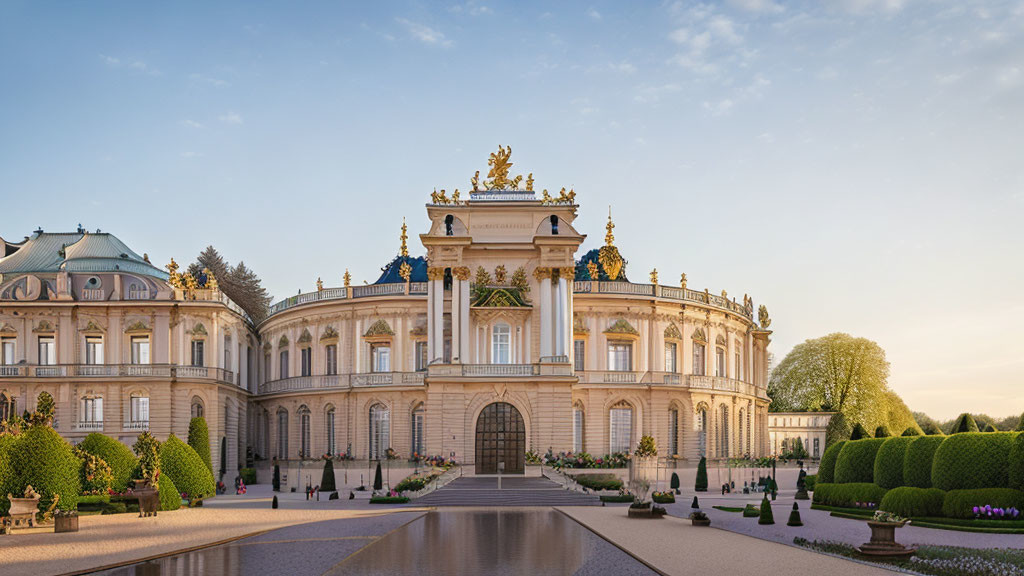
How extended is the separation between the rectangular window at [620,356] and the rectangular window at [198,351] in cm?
2559

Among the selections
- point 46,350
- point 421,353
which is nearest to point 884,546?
point 421,353

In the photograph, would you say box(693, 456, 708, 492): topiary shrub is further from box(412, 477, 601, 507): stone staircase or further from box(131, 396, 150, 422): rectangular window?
box(131, 396, 150, 422): rectangular window

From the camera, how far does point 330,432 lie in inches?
2724

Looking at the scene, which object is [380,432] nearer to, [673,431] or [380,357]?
[380,357]

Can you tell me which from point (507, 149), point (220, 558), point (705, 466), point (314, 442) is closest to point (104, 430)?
point (314, 442)

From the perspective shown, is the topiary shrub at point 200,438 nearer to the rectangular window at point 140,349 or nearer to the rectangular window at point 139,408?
the rectangular window at point 139,408

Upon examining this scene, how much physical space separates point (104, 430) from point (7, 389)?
6.53 meters

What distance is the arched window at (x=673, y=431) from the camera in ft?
219

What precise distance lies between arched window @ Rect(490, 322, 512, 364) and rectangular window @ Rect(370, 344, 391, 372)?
29.2ft

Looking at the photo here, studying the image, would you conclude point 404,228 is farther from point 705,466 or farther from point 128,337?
point 705,466

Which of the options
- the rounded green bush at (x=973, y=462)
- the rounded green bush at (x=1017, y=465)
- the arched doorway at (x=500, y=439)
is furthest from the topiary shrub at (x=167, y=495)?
the rounded green bush at (x=1017, y=465)

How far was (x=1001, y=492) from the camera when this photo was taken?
30.5m

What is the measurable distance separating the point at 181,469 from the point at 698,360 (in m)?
35.9

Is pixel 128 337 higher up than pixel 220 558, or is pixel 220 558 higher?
pixel 128 337
